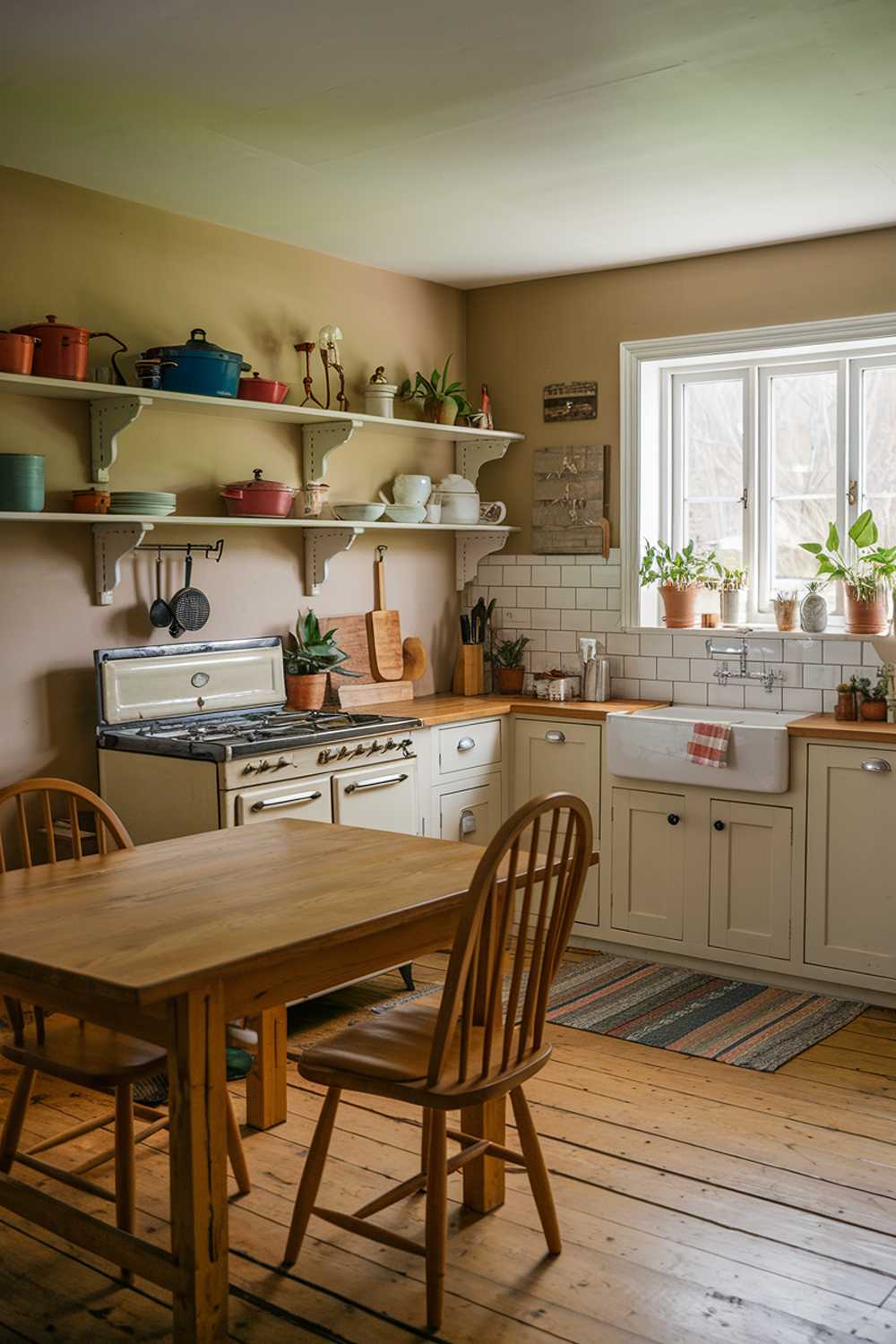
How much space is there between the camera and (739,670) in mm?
5055

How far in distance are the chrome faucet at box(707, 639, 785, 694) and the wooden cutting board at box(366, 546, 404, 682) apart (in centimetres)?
127

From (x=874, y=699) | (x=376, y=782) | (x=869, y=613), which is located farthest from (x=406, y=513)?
(x=874, y=699)

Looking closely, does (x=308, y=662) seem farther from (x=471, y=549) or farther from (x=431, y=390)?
(x=431, y=390)

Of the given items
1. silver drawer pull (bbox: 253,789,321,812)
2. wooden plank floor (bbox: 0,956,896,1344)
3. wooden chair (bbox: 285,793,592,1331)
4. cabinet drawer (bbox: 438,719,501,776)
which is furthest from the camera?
cabinet drawer (bbox: 438,719,501,776)

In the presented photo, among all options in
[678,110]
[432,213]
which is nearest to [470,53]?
[678,110]

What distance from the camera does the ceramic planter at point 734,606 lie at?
5.13 meters

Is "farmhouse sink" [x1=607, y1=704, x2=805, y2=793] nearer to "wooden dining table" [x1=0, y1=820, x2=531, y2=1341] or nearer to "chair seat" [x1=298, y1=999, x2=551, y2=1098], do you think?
"wooden dining table" [x1=0, y1=820, x2=531, y2=1341]

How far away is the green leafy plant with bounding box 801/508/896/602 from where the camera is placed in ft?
15.4

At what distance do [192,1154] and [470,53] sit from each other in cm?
244

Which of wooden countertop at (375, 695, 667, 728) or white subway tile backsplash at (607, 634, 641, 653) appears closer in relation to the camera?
wooden countertop at (375, 695, 667, 728)

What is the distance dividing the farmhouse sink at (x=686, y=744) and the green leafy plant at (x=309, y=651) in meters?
1.07

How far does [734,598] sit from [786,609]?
0.27 metres

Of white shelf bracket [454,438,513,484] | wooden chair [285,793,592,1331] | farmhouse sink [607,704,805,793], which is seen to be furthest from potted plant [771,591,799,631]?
wooden chair [285,793,592,1331]

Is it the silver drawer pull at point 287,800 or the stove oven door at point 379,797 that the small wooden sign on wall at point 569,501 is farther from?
the silver drawer pull at point 287,800
